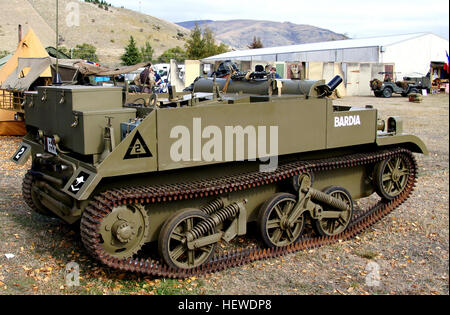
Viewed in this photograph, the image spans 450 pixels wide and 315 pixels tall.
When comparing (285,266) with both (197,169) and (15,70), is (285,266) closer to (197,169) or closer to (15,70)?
(197,169)

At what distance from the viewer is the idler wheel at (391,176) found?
779 centimetres

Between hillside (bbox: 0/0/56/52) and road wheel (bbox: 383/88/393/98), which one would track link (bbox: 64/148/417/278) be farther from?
hillside (bbox: 0/0/56/52)

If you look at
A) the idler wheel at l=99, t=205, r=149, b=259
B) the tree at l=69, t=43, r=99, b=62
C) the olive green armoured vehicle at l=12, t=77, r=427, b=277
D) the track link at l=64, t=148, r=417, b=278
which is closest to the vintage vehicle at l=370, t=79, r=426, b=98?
the tree at l=69, t=43, r=99, b=62

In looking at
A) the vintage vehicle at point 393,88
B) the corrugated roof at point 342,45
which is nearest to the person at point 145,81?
the vintage vehicle at point 393,88

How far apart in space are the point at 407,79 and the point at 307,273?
113 ft

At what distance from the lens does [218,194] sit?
6199 mm

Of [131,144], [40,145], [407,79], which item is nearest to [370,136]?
[131,144]

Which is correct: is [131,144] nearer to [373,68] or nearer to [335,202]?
[335,202]

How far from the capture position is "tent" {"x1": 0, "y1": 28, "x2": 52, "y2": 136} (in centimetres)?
1606

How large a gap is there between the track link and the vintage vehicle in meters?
28.3

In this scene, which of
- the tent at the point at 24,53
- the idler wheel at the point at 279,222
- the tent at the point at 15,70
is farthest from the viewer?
the tent at the point at 24,53

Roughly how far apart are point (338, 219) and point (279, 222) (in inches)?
42.4

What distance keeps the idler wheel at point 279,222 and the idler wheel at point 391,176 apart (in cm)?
Answer: 167

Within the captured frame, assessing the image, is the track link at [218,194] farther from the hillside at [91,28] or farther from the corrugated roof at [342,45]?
the hillside at [91,28]
